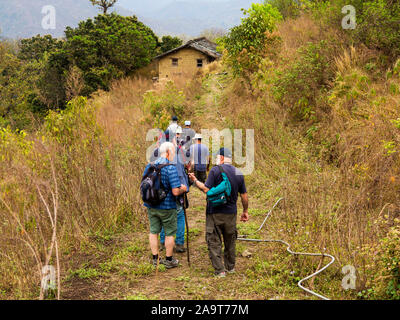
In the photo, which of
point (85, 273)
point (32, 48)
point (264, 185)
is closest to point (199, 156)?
point (264, 185)

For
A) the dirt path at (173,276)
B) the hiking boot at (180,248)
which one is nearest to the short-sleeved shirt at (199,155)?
the dirt path at (173,276)

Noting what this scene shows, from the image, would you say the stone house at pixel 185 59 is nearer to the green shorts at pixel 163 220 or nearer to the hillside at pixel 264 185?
the hillside at pixel 264 185

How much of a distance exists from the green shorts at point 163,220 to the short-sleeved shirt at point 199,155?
2942mm

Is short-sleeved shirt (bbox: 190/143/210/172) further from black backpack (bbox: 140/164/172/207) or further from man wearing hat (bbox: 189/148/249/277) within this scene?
black backpack (bbox: 140/164/172/207)

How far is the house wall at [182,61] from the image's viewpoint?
95.7 ft

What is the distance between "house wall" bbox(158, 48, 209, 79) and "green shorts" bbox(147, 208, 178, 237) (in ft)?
84.2

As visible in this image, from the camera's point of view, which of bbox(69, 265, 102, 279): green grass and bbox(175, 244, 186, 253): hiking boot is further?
bbox(175, 244, 186, 253): hiking boot

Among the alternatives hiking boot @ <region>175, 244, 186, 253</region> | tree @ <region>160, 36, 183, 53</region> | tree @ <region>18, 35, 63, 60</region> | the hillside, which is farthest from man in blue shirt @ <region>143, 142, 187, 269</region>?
tree @ <region>18, 35, 63, 60</region>

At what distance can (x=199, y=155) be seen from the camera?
24.9ft

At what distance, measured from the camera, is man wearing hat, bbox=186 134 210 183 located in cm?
754
